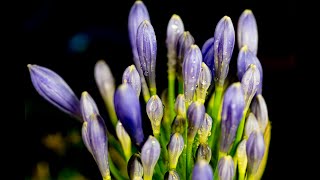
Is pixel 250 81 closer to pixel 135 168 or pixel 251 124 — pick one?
pixel 251 124

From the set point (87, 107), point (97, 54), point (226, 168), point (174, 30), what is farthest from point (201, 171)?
point (97, 54)

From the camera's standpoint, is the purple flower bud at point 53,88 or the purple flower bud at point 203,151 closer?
the purple flower bud at point 203,151

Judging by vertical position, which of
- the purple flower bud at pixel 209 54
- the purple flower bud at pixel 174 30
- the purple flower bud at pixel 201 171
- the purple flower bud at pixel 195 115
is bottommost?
the purple flower bud at pixel 201 171

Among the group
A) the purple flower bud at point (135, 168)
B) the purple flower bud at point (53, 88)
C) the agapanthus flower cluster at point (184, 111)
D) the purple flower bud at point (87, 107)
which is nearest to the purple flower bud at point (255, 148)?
the agapanthus flower cluster at point (184, 111)

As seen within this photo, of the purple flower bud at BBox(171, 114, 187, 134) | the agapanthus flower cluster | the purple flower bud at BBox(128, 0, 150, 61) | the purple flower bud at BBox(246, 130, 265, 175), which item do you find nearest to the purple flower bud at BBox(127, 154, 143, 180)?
the agapanthus flower cluster

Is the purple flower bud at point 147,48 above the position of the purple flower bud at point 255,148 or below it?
above

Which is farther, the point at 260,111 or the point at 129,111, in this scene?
the point at 260,111

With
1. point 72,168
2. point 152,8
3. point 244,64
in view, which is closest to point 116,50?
point 152,8

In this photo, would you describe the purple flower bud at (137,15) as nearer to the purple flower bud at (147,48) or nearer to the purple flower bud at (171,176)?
the purple flower bud at (147,48)
